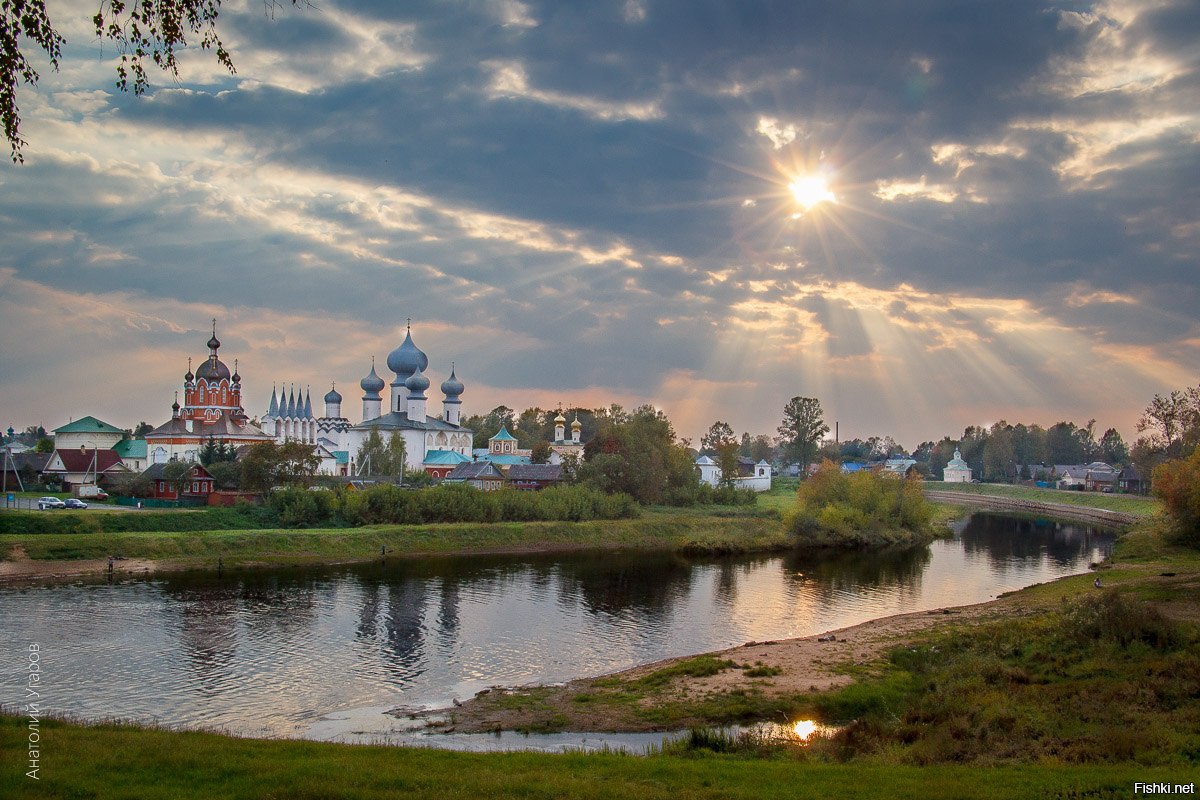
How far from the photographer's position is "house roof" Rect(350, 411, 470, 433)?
97.6 meters

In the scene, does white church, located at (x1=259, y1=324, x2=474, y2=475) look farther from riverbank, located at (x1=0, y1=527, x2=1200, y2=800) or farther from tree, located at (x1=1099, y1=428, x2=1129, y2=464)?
tree, located at (x1=1099, y1=428, x2=1129, y2=464)

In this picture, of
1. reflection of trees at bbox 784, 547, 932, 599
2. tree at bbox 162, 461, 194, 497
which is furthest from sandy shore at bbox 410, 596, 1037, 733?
tree at bbox 162, 461, 194, 497

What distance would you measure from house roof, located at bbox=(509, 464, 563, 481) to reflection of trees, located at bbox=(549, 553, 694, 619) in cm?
2572

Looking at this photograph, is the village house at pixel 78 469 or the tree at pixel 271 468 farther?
the village house at pixel 78 469

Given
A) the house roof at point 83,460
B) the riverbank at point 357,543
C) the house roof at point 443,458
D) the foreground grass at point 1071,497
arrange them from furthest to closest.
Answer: the house roof at point 443,458
the foreground grass at point 1071,497
the house roof at point 83,460
the riverbank at point 357,543

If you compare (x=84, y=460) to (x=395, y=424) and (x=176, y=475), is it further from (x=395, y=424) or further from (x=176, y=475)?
(x=395, y=424)

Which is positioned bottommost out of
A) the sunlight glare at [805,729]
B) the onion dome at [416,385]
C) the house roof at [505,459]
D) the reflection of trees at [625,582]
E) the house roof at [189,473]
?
the reflection of trees at [625,582]

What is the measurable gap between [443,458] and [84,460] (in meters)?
35.2

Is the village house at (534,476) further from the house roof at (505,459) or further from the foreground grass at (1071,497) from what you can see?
the foreground grass at (1071,497)

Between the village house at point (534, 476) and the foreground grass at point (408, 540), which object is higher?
the village house at point (534, 476)

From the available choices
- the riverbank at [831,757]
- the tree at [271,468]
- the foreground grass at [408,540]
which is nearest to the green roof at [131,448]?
the tree at [271,468]

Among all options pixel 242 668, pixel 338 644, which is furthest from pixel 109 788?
pixel 338 644

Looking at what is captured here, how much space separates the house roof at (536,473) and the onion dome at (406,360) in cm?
2569

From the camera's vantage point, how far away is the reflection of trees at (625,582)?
3719 centimetres
